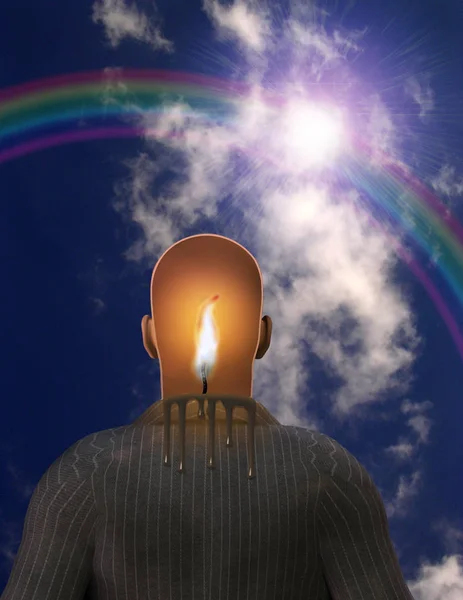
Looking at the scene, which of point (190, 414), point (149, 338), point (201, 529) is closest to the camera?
point (201, 529)

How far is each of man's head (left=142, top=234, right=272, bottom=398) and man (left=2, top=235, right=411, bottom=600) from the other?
0.34 ft

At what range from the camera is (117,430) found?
2094 millimetres

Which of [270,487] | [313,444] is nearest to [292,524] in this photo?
[270,487]

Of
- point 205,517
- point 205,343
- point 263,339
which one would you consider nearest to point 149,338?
point 205,343

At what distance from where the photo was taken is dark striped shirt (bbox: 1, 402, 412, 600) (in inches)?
73.8

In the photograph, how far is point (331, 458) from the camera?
6.67ft

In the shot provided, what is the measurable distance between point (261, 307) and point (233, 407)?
35 cm

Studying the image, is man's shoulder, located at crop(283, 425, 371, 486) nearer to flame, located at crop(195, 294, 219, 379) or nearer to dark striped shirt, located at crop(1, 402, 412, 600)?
dark striped shirt, located at crop(1, 402, 412, 600)

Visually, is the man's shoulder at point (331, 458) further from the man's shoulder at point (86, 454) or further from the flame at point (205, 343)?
the man's shoulder at point (86, 454)

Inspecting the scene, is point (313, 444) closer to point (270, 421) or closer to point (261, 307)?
point (270, 421)

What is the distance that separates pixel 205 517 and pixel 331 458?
379 millimetres

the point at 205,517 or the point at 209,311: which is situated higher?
the point at 209,311

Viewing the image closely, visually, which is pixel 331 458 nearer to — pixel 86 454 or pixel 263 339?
pixel 263 339

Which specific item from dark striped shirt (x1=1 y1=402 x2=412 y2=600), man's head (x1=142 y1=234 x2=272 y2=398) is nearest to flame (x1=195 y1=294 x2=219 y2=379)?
man's head (x1=142 y1=234 x2=272 y2=398)
